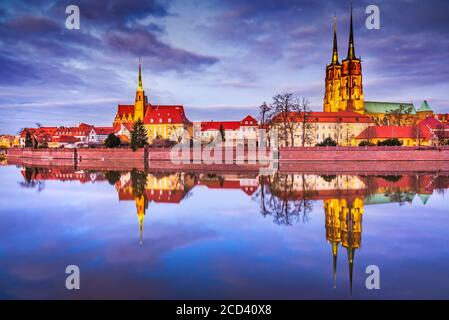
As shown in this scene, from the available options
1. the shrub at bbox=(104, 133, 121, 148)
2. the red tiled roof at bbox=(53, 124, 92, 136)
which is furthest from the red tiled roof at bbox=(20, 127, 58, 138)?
the shrub at bbox=(104, 133, 121, 148)

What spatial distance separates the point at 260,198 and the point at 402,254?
37.9 feet

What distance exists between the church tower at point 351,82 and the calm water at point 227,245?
77656mm

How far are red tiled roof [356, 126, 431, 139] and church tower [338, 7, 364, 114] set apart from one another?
814 inches

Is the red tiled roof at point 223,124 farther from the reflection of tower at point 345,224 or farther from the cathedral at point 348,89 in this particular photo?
the reflection of tower at point 345,224

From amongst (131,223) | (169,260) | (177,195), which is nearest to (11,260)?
(169,260)

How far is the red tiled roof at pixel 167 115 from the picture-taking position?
9006 centimetres

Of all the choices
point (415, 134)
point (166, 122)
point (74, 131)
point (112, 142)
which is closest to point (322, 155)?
point (415, 134)

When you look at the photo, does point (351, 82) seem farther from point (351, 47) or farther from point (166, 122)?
point (166, 122)

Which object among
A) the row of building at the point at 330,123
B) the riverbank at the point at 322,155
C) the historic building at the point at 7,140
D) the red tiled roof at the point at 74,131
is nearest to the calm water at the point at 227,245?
the riverbank at the point at 322,155

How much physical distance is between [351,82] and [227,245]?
9214 centimetres

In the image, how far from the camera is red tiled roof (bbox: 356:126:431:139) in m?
72.8

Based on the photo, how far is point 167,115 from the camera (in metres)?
90.6

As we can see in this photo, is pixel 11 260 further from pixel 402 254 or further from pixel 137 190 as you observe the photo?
pixel 137 190

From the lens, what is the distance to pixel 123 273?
1006 cm
